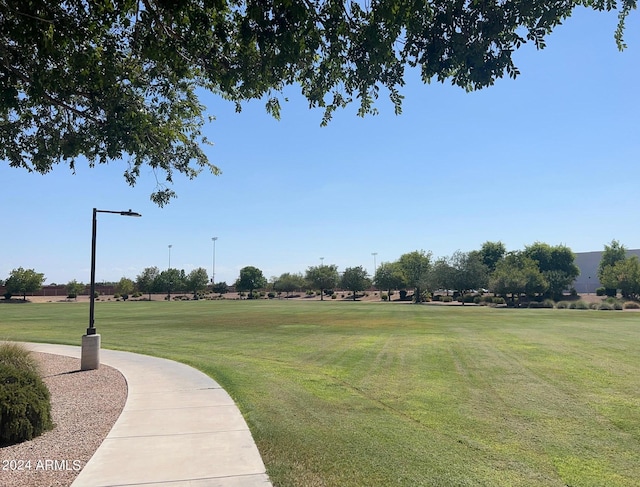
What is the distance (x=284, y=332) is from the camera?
23.9 meters

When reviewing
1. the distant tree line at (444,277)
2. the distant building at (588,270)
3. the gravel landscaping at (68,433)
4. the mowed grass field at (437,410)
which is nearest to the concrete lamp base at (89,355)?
the gravel landscaping at (68,433)

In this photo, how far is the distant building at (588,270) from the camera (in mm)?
115000

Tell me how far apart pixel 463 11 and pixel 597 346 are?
54.4ft

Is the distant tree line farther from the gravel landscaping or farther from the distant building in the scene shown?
the gravel landscaping

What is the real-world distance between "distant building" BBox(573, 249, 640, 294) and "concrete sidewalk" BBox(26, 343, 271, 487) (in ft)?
412

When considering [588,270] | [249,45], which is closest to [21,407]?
[249,45]

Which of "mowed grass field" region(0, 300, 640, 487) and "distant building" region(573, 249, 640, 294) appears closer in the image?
"mowed grass field" region(0, 300, 640, 487)

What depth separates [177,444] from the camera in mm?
6414

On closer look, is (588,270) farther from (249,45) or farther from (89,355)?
(249,45)

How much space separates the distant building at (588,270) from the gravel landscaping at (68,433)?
12556 centimetres

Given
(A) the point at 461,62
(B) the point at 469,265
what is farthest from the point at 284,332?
(B) the point at 469,265

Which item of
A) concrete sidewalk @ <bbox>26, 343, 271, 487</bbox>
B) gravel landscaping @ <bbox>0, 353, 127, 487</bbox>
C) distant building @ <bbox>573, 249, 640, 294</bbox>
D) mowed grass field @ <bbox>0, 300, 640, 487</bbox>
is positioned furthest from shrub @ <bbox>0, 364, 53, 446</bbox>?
distant building @ <bbox>573, 249, 640, 294</bbox>

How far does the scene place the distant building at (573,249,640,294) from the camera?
115 metres

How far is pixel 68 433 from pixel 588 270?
442 feet
